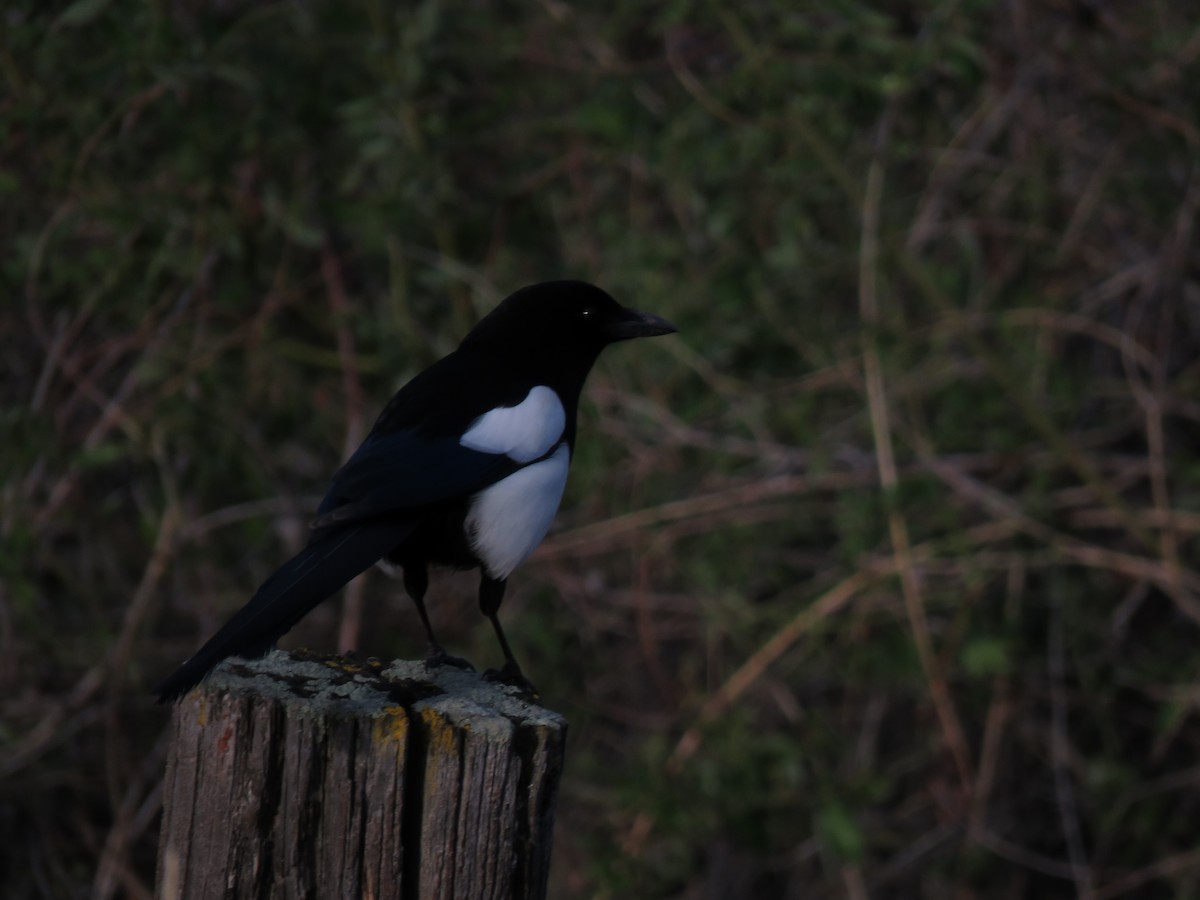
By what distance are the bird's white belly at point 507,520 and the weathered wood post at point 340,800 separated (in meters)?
0.82

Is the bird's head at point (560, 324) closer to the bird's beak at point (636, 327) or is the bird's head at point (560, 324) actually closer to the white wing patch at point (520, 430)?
the bird's beak at point (636, 327)

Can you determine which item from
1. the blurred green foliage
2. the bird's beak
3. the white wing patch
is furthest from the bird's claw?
the blurred green foliage

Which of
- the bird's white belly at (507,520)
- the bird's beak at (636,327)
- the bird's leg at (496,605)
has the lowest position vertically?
the bird's leg at (496,605)

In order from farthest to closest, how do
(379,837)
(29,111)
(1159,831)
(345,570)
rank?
(1159,831) < (29,111) < (345,570) < (379,837)

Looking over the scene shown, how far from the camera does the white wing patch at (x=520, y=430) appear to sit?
2619 millimetres

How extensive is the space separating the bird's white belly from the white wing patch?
3 centimetres

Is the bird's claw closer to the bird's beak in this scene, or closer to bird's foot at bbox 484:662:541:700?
bird's foot at bbox 484:662:541:700

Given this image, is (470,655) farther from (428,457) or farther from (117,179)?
(428,457)

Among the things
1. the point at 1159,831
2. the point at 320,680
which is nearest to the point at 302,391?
the point at 1159,831

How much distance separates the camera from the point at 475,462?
258 centimetres

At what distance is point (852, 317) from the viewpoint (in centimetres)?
481

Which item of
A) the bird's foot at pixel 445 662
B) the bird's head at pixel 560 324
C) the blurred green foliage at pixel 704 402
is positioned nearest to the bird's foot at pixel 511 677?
the bird's foot at pixel 445 662

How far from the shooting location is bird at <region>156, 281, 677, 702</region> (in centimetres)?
231

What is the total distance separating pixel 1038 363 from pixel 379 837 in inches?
106
